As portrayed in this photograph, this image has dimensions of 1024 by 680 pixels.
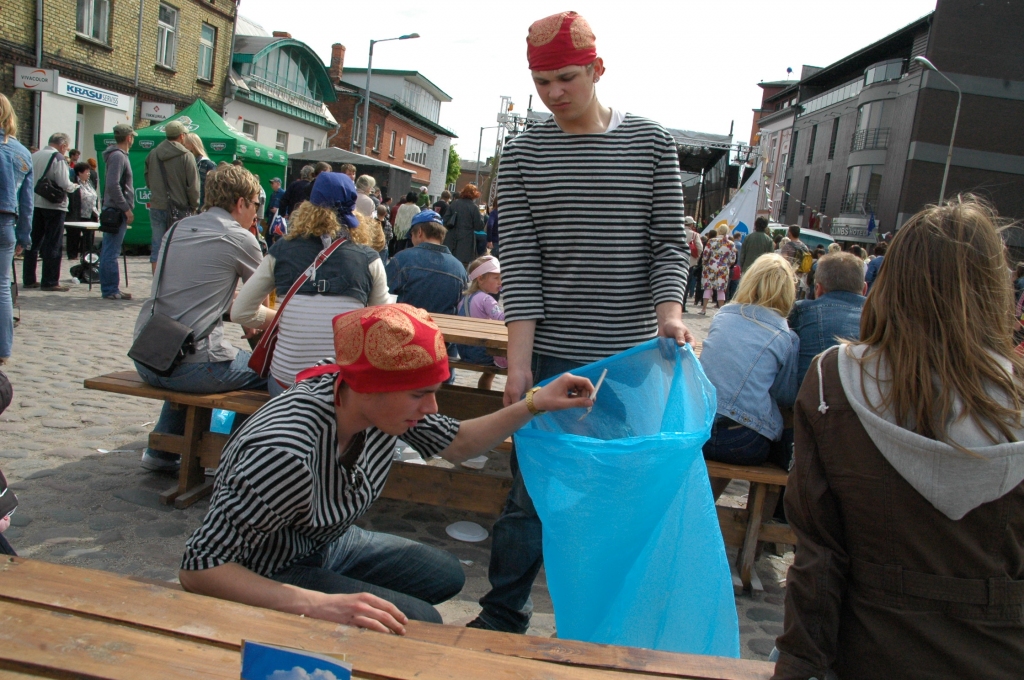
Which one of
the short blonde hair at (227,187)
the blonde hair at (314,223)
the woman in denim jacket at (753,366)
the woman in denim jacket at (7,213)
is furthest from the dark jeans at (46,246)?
the woman in denim jacket at (753,366)

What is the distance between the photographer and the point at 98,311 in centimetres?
832

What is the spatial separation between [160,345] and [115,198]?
623 centimetres

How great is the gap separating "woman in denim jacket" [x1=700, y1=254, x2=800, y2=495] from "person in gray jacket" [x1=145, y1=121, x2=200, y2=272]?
6905mm

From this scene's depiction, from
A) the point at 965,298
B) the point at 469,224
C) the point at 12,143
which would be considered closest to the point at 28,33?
the point at 469,224

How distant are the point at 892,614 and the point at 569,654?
0.62 meters

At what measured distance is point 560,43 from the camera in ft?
7.18

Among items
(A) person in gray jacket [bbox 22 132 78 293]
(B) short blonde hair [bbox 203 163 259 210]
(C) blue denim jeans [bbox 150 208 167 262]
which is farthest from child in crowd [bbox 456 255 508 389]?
(A) person in gray jacket [bbox 22 132 78 293]

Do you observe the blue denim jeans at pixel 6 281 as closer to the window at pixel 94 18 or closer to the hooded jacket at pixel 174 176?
the hooded jacket at pixel 174 176

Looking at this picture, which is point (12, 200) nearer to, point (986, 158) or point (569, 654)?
point (569, 654)

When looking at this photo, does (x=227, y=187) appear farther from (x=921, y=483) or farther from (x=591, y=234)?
(x=921, y=483)

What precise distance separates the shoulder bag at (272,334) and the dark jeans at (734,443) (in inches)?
76.5

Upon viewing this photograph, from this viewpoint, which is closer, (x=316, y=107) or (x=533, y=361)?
(x=533, y=361)

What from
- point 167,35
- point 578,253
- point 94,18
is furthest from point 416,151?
point 578,253

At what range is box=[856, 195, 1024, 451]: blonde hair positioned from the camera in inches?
56.4
